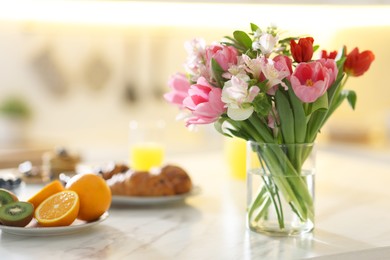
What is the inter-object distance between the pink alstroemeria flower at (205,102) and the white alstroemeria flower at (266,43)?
113 millimetres

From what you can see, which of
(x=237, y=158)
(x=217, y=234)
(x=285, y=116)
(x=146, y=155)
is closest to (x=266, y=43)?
(x=285, y=116)

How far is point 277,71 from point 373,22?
1266 mm

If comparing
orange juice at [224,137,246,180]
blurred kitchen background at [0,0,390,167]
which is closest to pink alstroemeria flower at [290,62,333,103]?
orange juice at [224,137,246,180]

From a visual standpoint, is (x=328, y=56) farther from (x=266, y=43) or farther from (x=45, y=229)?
(x=45, y=229)

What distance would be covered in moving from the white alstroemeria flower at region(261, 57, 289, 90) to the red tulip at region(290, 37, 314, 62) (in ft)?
0.16

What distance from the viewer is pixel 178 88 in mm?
1552

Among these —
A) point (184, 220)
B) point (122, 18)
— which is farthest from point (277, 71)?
point (122, 18)

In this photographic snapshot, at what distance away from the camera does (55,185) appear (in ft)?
4.75

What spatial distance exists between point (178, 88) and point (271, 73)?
12.4 inches

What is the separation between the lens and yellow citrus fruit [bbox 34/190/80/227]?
4.50 ft

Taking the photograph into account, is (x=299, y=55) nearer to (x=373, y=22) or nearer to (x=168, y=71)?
(x=373, y=22)

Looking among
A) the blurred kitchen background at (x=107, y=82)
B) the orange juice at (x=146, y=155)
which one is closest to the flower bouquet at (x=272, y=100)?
the orange juice at (x=146, y=155)

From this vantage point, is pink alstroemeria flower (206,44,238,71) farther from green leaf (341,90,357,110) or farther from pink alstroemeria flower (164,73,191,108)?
green leaf (341,90,357,110)

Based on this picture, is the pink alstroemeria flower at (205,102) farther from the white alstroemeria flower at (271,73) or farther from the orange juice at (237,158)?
the orange juice at (237,158)
